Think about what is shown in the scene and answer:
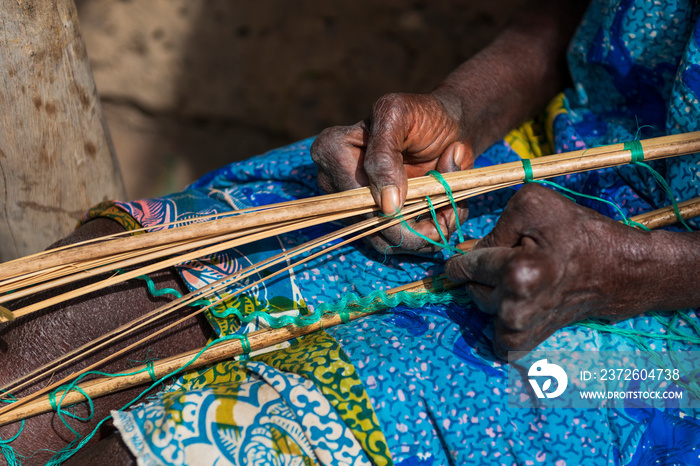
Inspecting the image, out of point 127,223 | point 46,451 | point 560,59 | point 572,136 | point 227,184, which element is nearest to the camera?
point 46,451

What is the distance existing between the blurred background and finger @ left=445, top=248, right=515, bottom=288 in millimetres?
1913

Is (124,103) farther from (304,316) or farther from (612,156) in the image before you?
(612,156)

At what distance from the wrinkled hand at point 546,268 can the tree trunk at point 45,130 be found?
108 centimetres

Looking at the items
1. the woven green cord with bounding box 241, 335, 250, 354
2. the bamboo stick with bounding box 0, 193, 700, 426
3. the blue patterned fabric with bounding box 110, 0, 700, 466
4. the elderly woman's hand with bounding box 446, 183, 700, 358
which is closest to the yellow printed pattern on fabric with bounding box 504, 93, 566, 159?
the blue patterned fabric with bounding box 110, 0, 700, 466

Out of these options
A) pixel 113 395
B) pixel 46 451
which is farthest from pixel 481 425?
pixel 46 451

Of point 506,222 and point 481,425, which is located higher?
point 506,222

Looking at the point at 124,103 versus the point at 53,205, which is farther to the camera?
the point at 124,103

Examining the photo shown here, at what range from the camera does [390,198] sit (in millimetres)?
996

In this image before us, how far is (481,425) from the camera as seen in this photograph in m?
0.89

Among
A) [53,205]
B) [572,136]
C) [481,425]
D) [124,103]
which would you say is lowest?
[481,425]

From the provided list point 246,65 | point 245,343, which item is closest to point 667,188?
point 245,343

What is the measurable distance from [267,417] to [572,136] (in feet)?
3.15

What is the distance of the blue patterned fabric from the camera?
2.93ft

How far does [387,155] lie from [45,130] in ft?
3.04
